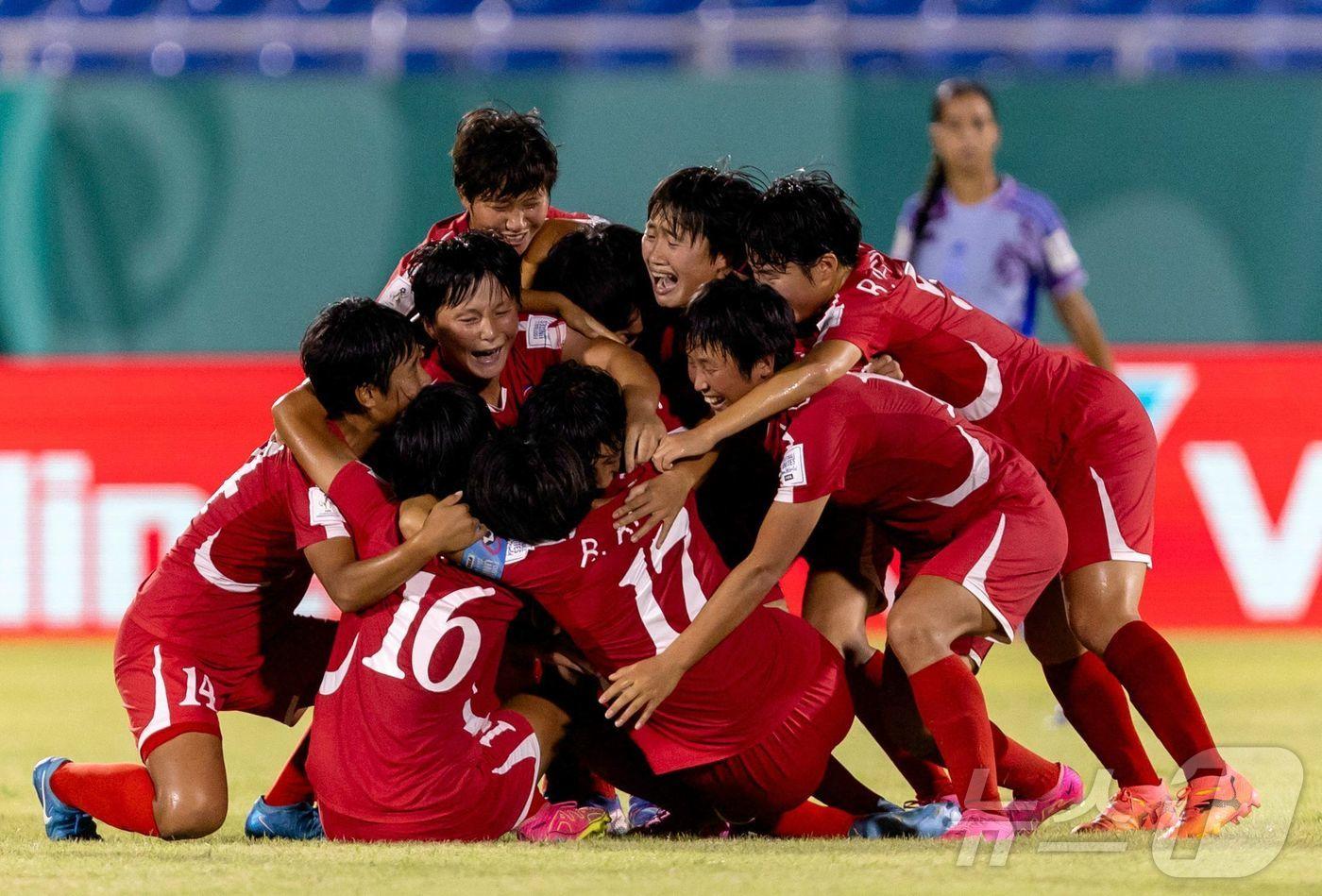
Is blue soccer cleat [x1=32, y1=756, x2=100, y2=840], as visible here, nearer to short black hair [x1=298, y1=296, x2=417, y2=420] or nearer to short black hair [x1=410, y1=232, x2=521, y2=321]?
short black hair [x1=298, y1=296, x2=417, y2=420]

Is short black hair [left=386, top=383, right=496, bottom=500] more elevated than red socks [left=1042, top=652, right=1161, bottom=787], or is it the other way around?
short black hair [left=386, top=383, right=496, bottom=500]

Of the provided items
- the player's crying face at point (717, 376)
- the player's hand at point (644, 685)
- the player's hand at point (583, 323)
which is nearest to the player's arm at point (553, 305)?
the player's hand at point (583, 323)

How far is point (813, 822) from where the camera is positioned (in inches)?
168

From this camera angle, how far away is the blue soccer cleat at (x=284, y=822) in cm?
430

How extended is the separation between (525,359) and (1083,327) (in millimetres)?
2514

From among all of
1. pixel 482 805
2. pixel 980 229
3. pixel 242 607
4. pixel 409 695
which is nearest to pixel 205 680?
pixel 242 607

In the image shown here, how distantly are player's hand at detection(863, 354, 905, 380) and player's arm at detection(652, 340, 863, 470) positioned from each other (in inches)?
13.1

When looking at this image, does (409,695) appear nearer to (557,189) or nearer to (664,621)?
(664,621)

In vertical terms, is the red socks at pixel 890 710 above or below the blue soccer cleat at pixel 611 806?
above

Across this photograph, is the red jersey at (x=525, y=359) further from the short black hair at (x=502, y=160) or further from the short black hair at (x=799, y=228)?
the short black hair at (x=799, y=228)

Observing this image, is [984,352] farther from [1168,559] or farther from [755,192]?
[1168,559]

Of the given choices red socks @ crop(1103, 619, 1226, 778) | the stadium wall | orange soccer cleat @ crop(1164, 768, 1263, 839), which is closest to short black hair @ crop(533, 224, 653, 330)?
red socks @ crop(1103, 619, 1226, 778)

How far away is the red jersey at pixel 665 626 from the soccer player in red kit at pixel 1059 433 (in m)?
0.24

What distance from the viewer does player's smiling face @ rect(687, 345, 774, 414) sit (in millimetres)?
4211
